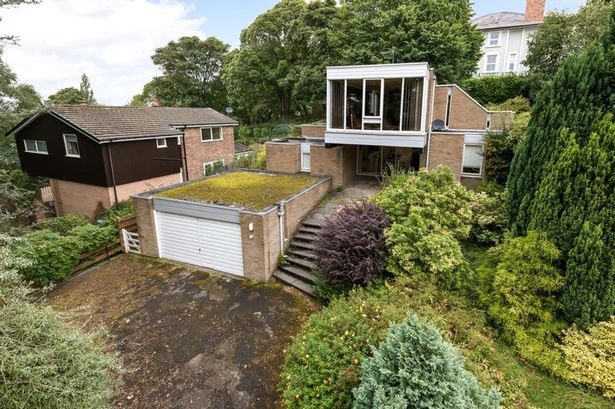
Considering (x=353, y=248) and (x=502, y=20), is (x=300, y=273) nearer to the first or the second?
(x=353, y=248)

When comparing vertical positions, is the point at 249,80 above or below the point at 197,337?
above

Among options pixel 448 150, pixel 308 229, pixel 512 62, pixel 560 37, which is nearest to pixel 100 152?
pixel 308 229

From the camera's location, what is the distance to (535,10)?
27.1m

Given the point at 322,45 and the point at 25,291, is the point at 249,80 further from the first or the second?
the point at 25,291

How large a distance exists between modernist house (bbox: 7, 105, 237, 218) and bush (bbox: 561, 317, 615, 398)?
59.1 ft

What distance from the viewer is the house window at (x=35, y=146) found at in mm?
17620

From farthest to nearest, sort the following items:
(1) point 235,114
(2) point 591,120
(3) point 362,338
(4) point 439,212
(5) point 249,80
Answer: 1. (1) point 235,114
2. (5) point 249,80
3. (4) point 439,212
4. (2) point 591,120
5. (3) point 362,338

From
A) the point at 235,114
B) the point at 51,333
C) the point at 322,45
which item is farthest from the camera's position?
the point at 235,114

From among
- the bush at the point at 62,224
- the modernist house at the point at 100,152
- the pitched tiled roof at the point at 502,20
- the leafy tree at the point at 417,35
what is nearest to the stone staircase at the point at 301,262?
the bush at the point at 62,224

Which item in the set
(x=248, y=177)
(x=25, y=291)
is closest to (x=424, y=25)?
(x=248, y=177)

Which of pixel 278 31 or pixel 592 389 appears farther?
pixel 278 31

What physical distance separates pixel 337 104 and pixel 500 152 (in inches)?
254

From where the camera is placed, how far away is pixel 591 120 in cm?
567

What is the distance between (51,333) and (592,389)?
8088 mm
